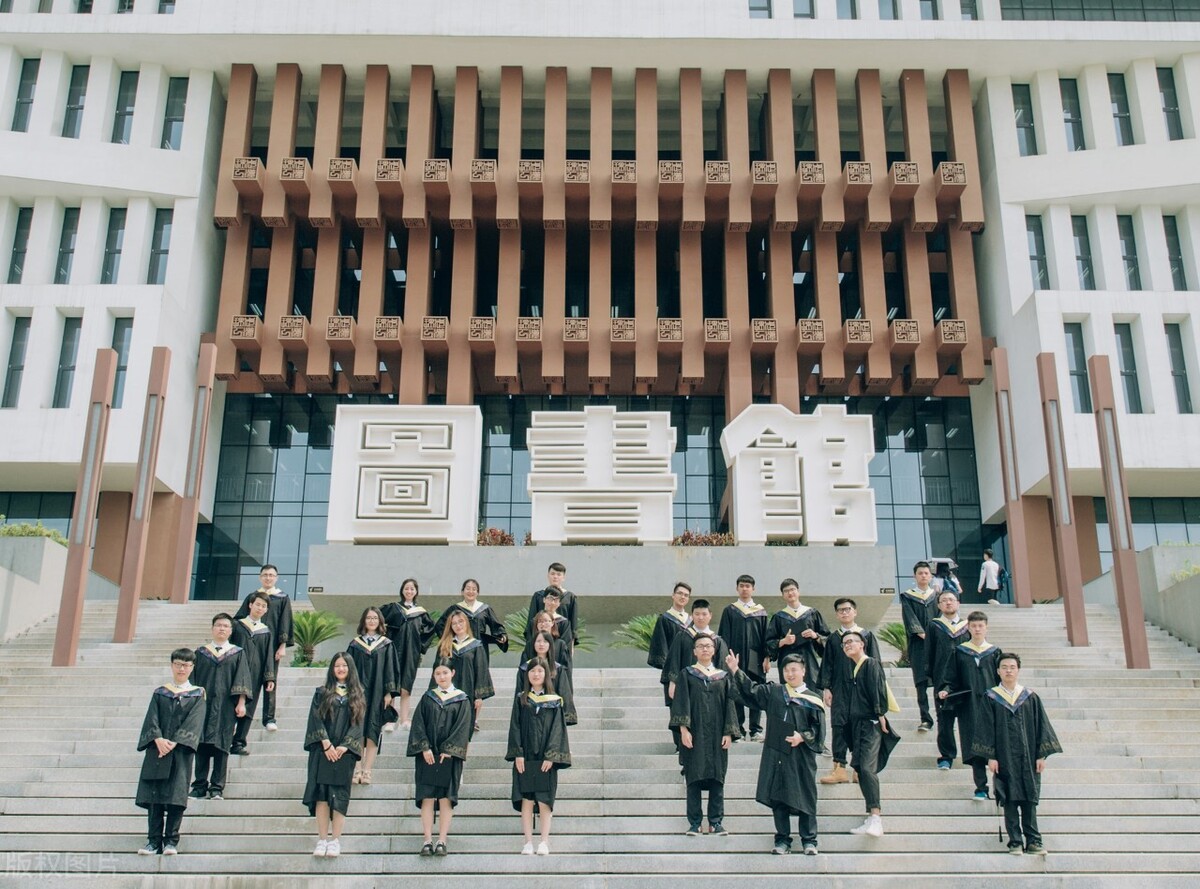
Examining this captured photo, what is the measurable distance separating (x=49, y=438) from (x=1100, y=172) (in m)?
23.4

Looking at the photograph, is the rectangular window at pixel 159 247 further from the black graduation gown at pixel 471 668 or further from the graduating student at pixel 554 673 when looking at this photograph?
the graduating student at pixel 554 673

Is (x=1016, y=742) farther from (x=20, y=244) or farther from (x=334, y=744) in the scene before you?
(x=20, y=244)

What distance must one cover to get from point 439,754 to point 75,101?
892 inches

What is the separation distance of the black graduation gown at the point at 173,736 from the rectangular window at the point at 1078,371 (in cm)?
1964

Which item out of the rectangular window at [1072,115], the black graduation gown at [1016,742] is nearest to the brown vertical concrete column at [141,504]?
the black graduation gown at [1016,742]

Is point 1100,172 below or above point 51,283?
above

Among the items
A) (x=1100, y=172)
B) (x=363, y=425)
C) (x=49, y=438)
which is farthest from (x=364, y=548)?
(x=1100, y=172)

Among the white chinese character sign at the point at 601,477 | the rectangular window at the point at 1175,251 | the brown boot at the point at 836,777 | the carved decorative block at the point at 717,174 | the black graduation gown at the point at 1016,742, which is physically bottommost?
the brown boot at the point at 836,777

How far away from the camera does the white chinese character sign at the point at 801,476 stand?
1942cm

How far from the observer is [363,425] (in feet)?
65.5

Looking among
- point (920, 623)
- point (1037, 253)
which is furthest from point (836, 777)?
point (1037, 253)

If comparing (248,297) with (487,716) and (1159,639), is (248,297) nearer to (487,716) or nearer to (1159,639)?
(487,716)

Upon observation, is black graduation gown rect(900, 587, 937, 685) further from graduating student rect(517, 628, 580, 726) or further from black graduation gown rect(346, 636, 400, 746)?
black graduation gown rect(346, 636, 400, 746)

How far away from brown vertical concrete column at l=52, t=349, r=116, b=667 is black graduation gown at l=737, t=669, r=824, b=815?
1126cm
